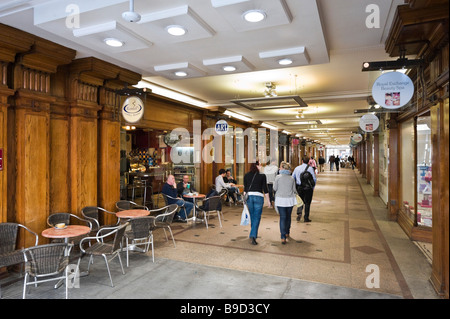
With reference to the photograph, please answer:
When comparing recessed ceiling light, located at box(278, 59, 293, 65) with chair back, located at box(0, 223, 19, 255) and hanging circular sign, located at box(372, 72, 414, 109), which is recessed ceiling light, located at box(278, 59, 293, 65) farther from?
chair back, located at box(0, 223, 19, 255)

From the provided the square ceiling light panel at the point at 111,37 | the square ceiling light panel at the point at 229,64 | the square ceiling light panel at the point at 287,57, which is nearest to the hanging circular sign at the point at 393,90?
the square ceiling light panel at the point at 287,57

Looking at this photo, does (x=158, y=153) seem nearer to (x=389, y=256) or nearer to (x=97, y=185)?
(x=97, y=185)

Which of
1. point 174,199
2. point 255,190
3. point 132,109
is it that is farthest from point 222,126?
point 255,190

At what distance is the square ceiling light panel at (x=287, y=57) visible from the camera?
4266 mm

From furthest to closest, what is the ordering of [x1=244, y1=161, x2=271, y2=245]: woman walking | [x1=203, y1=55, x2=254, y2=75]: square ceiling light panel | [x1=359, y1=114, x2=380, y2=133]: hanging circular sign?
1. [x1=359, y1=114, x2=380, y2=133]: hanging circular sign
2. [x1=244, y1=161, x2=271, y2=245]: woman walking
3. [x1=203, y1=55, x2=254, y2=75]: square ceiling light panel

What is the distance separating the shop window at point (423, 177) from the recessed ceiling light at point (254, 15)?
12.8ft

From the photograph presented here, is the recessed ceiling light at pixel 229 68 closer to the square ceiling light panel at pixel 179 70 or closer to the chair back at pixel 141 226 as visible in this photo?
the square ceiling light panel at pixel 179 70

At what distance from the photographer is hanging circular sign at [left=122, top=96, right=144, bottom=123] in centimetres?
549

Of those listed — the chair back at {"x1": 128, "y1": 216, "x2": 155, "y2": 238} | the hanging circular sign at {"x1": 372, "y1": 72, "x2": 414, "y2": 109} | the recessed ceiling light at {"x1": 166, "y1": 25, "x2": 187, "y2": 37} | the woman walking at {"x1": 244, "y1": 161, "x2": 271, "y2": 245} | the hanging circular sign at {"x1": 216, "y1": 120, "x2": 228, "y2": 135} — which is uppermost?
the recessed ceiling light at {"x1": 166, "y1": 25, "x2": 187, "y2": 37}

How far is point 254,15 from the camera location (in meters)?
3.17

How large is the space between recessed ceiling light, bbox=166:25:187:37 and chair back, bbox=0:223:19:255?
330 cm

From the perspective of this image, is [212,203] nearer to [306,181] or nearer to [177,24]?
[306,181]

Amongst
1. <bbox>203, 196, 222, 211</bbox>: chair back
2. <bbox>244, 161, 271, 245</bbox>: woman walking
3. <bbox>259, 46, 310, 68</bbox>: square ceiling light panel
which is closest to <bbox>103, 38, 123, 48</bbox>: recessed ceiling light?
<bbox>259, 46, 310, 68</bbox>: square ceiling light panel

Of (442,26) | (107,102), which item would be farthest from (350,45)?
(107,102)
